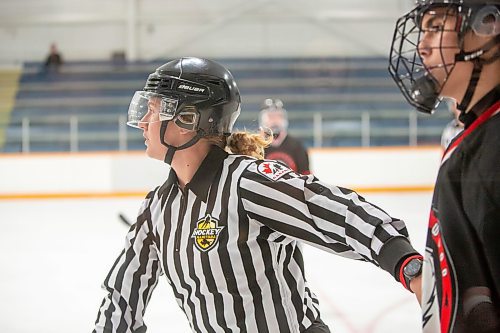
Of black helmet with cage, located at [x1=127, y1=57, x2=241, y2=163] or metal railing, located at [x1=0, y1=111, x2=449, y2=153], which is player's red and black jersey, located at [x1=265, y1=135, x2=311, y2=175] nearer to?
black helmet with cage, located at [x1=127, y1=57, x2=241, y2=163]

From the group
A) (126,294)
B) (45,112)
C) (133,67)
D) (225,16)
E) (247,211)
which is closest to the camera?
(247,211)

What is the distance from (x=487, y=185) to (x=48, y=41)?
11.0 m

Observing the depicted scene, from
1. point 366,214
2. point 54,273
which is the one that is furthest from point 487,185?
point 54,273

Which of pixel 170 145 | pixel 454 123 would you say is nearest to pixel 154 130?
pixel 170 145

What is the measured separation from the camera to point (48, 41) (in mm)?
11000

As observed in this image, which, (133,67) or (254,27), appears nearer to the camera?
(133,67)

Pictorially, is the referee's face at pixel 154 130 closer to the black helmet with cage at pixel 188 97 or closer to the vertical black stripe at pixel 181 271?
the black helmet with cage at pixel 188 97

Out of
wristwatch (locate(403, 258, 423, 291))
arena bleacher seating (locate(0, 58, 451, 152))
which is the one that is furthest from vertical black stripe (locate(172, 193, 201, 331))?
arena bleacher seating (locate(0, 58, 451, 152))

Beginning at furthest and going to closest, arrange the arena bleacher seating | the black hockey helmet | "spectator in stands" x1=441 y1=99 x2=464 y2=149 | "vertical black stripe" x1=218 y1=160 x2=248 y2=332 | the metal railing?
the arena bleacher seating → the metal railing → the black hockey helmet → "vertical black stripe" x1=218 y1=160 x2=248 y2=332 → "spectator in stands" x1=441 y1=99 x2=464 y2=149

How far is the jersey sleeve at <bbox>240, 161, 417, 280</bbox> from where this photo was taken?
114 cm

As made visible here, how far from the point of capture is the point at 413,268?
1080 millimetres

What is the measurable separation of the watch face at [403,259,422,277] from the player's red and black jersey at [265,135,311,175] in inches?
119

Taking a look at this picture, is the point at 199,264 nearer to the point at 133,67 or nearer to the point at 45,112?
the point at 45,112

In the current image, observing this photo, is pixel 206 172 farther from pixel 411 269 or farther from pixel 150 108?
pixel 411 269
